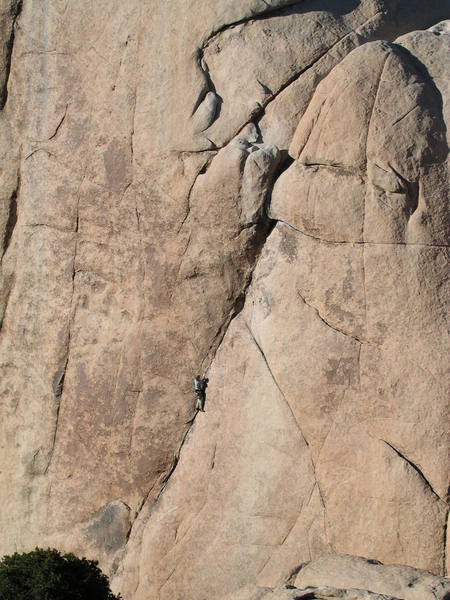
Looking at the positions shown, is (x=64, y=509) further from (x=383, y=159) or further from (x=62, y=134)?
(x=383, y=159)

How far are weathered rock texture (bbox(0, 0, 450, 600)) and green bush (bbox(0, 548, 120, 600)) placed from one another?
1770mm

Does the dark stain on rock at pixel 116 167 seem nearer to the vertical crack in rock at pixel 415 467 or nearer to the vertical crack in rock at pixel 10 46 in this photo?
the vertical crack in rock at pixel 10 46

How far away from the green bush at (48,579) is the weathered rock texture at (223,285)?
1770 millimetres

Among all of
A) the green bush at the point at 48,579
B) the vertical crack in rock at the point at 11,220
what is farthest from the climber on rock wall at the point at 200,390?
the vertical crack in rock at the point at 11,220

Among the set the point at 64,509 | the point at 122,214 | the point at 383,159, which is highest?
the point at 383,159

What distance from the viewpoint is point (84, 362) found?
11.4 m

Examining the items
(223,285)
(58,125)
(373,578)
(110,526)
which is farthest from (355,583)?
(58,125)

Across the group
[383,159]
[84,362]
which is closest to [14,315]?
[84,362]

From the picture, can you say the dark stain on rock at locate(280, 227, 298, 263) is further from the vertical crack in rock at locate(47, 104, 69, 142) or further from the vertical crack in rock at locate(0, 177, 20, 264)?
the vertical crack in rock at locate(0, 177, 20, 264)

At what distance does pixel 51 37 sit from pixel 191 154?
2.21 m

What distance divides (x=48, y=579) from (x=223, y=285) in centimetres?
357

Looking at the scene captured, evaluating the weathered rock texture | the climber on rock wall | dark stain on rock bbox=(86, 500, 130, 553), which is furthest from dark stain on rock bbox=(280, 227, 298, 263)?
dark stain on rock bbox=(86, 500, 130, 553)

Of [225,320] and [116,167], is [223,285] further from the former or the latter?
[116,167]

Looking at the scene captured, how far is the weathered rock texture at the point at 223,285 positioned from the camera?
33.3 ft
